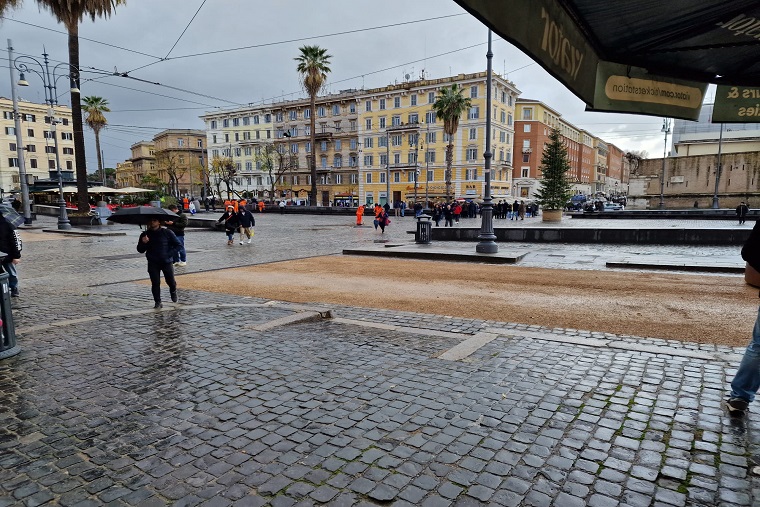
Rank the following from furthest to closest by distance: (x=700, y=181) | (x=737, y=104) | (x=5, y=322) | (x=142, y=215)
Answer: (x=700, y=181) → (x=142, y=215) → (x=5, y=322) → (x=737, y=104)

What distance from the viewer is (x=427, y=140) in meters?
58.8

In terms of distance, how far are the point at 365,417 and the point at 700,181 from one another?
4665 cm

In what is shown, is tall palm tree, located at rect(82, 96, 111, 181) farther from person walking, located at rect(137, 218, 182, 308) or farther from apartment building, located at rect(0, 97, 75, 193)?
Result: person walking, located at rect(137, 218, 182, 308)

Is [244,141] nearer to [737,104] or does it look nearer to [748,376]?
[737,104]

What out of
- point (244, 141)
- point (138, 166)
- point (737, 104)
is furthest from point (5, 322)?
point (138, 166)

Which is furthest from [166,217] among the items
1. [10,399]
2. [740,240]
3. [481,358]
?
[740,240]

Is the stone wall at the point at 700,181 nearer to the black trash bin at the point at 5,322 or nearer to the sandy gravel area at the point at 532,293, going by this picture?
the sandy gravel area at the point at 532,293

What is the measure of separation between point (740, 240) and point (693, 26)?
1724 centimetres

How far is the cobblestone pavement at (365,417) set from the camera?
9.03ft

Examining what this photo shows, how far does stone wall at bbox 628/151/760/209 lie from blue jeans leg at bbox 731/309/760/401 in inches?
1717

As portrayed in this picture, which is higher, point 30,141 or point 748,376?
point 30,141

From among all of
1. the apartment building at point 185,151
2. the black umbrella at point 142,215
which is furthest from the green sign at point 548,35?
the apartment building at point 185,151

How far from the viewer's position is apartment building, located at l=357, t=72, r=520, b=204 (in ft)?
200

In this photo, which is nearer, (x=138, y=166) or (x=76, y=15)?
(x=76, y=15)
